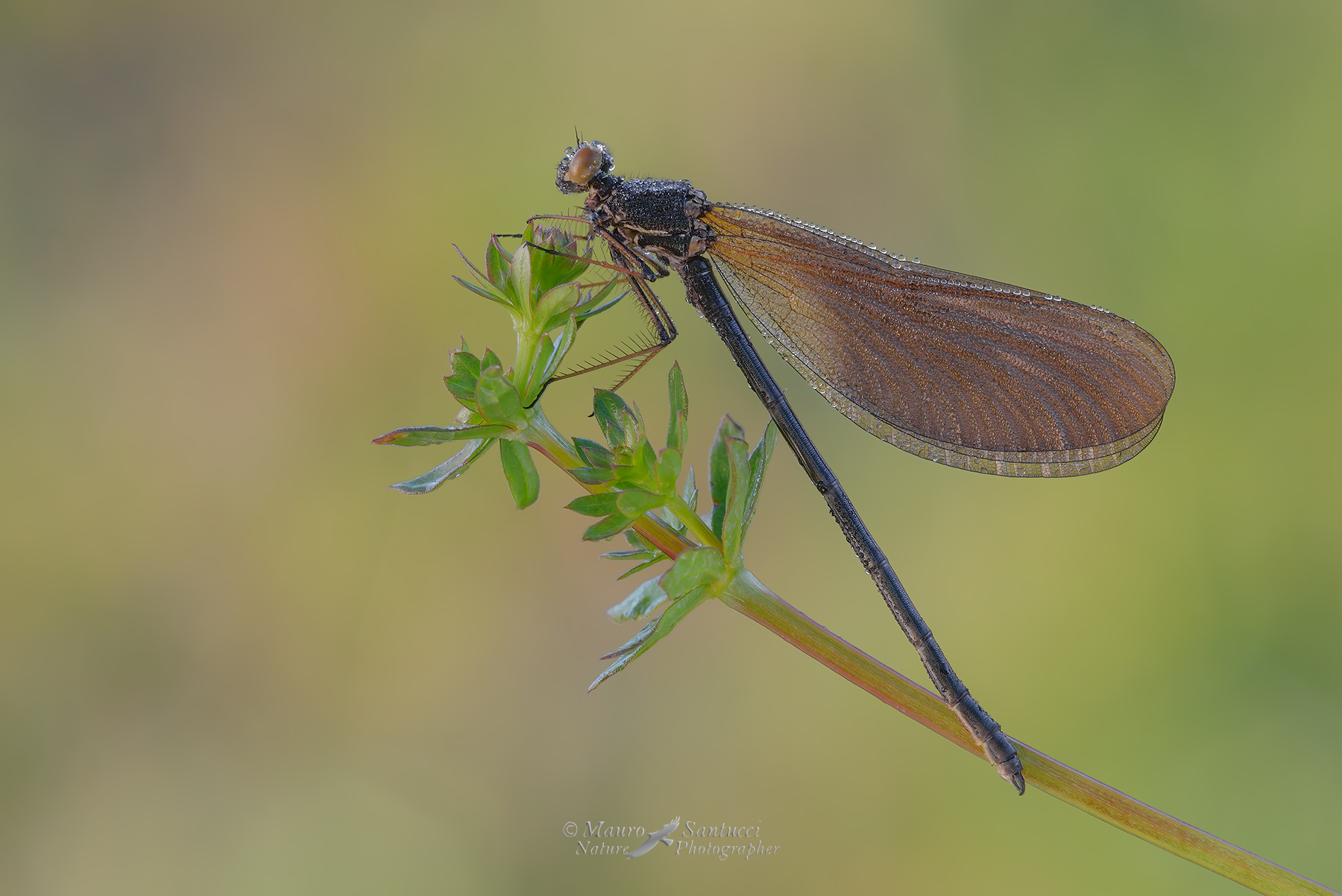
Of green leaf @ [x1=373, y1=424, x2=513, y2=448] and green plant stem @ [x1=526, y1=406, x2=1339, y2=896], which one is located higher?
green leaf @ [x1=373, y1=424, x2=513, y2=448]

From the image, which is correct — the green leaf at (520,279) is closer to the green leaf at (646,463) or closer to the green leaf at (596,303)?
the green leaf at (596,303)

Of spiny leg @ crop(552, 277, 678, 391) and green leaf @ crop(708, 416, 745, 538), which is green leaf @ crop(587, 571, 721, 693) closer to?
green leaf @ crop(708, 416, 745, 538)

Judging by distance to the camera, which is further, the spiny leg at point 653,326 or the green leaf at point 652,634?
the spiny leg at point 653,326

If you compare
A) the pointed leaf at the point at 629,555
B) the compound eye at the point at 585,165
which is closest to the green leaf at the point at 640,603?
the pointed leaf at the point at 629,555

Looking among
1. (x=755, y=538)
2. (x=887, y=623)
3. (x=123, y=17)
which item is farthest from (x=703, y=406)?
(x=123, y=17)

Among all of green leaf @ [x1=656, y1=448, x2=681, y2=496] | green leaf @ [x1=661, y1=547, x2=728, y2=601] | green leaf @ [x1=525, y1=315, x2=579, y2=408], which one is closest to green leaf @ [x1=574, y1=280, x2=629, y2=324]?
green leaf @ [x1=525, y1=315, x2=579, y2=408]

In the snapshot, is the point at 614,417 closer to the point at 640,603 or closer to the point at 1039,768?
the point at 640,603
